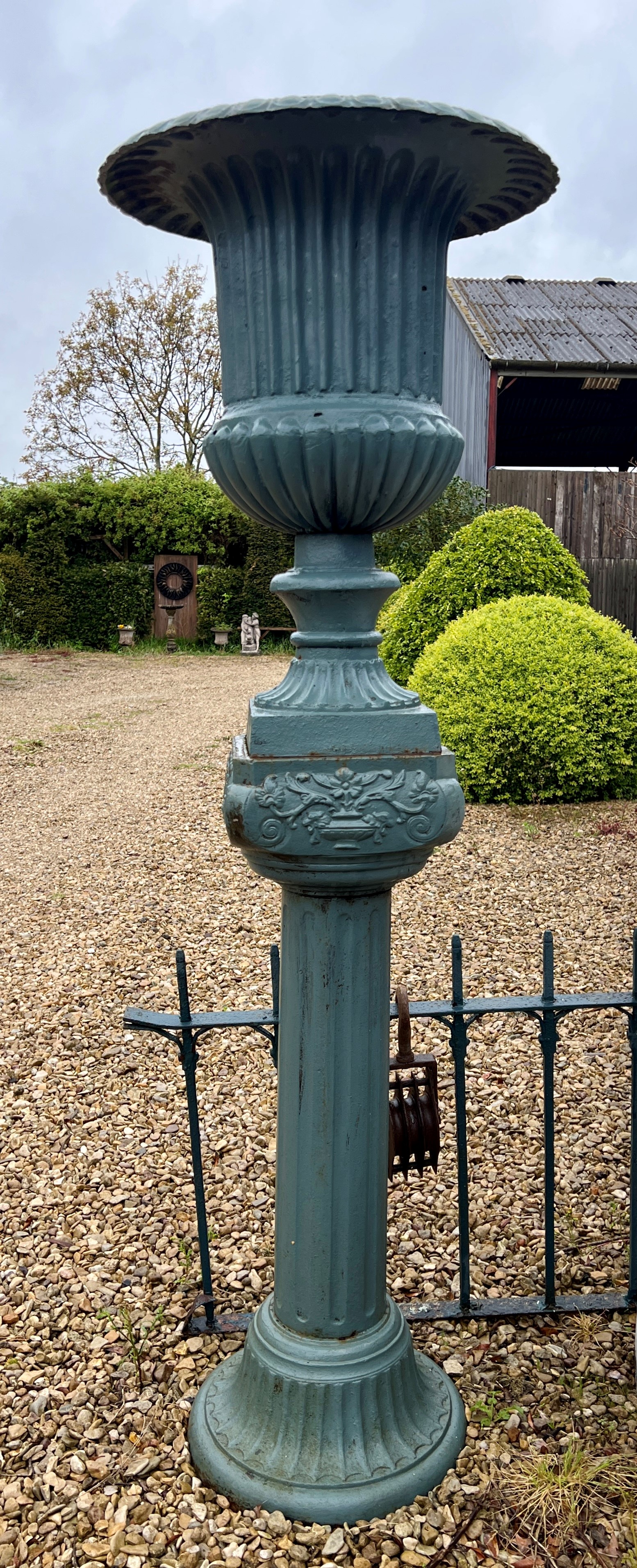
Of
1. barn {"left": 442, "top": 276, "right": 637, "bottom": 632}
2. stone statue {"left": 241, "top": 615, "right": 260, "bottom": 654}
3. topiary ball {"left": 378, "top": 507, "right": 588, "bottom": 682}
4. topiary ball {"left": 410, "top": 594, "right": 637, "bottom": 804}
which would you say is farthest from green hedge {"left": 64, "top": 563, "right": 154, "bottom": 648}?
topiary ball {"left": 410, "top": 594, "right": 637, "bottom": 804}

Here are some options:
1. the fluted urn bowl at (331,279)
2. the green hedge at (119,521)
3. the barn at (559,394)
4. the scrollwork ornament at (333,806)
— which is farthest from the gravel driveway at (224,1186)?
the green hedge at (119,521)

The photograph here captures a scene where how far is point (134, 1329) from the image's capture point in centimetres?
244

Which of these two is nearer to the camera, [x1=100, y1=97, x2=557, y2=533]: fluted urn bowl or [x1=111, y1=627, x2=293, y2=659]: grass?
[x1=100, y1=97, x2=557, y2=533]: fluted urn bowl

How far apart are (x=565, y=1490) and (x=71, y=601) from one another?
1717 centimetres

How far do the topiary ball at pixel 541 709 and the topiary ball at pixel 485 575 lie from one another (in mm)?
1357

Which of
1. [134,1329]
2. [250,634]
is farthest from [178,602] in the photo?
[134,1329]

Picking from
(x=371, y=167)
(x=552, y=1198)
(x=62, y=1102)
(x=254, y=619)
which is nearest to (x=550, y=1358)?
(x=552, y=1198)

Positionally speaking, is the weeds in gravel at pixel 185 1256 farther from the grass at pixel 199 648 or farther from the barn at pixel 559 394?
the grass at pixel 199 648

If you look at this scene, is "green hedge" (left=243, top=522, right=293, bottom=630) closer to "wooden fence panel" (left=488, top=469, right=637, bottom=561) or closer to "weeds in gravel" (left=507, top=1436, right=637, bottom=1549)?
"wooden fence panel" (left=488, top=469, right=637, bottom=561)

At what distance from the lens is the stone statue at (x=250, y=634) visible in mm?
17406

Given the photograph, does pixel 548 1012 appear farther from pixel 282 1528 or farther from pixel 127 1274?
pixel 127 1274

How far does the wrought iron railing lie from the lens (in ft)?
7.27

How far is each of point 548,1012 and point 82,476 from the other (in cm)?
1728

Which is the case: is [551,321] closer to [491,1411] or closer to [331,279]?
[331,279]
